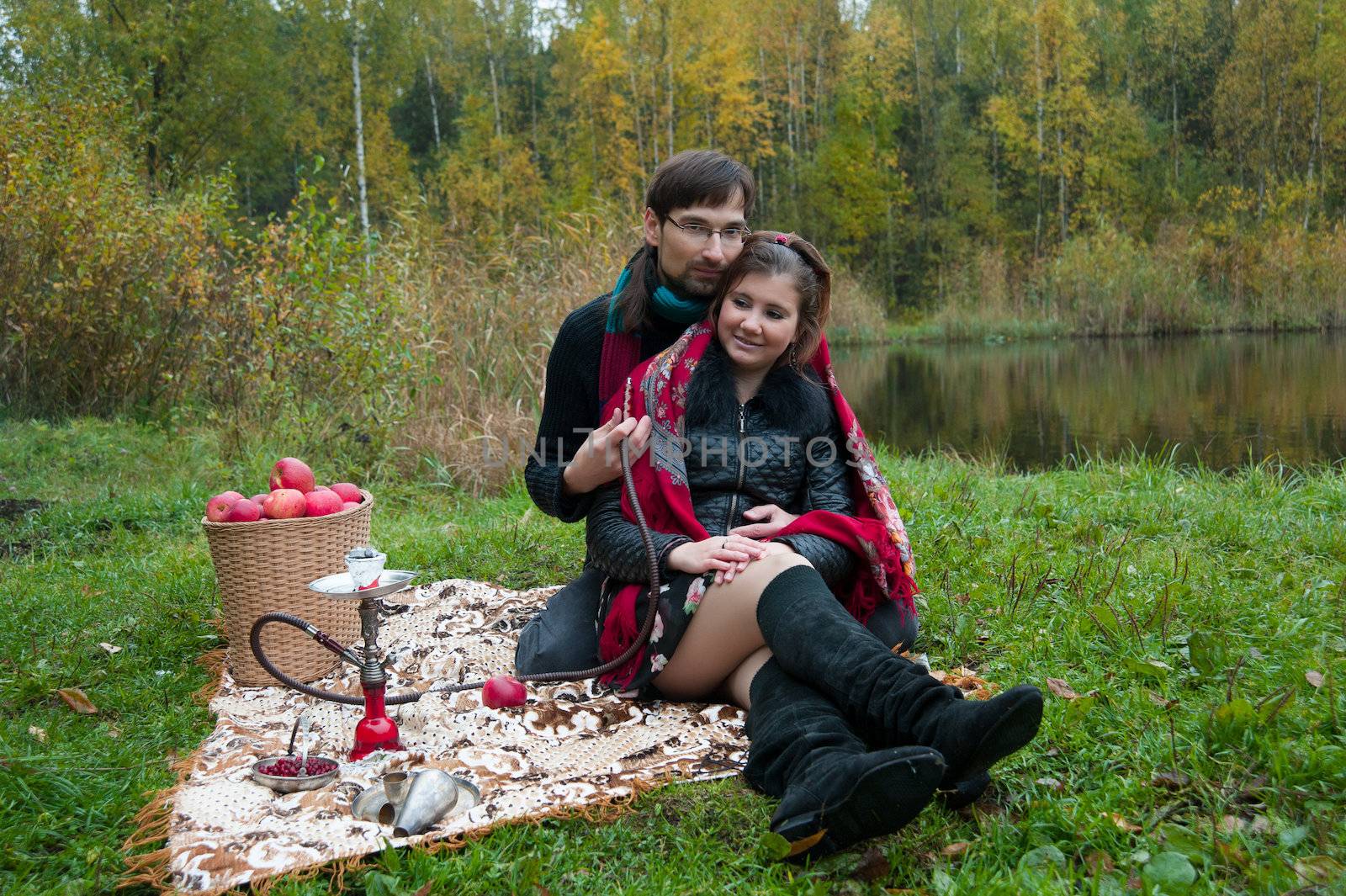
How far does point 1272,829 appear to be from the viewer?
1959 mm

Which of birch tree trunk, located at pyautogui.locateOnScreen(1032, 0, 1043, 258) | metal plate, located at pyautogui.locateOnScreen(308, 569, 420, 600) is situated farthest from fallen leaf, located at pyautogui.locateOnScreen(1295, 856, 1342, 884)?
birch tree trunk, located at pyautogui.locateOnScreen(1032, 0, 1043, 258)

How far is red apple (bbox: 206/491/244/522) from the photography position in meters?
Result: 3.12

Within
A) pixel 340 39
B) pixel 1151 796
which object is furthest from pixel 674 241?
pixel 340 39

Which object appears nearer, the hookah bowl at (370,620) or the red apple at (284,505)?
the hookah bowl at (370,620)

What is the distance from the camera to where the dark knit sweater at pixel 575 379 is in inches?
127

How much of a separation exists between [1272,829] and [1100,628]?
1065 mm

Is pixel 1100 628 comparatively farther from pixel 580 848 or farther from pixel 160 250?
pixel 160 250

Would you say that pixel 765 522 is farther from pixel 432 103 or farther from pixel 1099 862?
pixel 432 103

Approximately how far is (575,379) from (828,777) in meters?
1.68

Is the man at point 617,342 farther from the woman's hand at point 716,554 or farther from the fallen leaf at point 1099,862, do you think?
the fallen leaf at point 1099,862

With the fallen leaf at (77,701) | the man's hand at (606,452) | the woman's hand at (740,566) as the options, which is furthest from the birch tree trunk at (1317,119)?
the fallen leaf at (77,701)

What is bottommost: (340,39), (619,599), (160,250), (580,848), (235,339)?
(580,848)

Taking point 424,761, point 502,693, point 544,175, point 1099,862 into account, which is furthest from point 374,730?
point 544,175

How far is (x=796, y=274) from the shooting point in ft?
9.36
